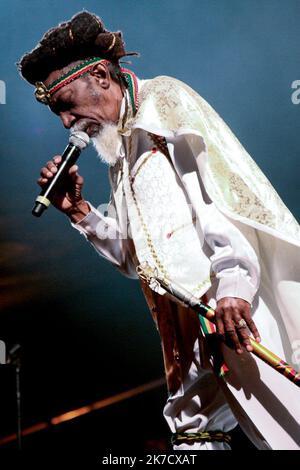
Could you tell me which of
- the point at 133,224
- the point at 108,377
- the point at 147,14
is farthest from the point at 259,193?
the point at 108,377

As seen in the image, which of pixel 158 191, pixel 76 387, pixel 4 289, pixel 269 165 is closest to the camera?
pixel 158 191

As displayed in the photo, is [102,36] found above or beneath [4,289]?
above

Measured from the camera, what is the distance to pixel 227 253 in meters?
1.30

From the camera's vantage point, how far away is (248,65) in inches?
99.0

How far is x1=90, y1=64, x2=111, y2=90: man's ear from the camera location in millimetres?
1650

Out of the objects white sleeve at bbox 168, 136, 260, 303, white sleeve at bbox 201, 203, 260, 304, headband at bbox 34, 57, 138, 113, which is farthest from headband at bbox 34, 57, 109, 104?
white sleeve at bbox 201, 203, 260, 304

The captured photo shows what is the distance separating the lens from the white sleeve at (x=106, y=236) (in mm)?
1750

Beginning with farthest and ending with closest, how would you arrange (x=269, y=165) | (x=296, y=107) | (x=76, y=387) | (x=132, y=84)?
1. (x=76, y=387)
2. (x=269, y=165)
3. (x=296, y=107)
4. (x=132, y=84)

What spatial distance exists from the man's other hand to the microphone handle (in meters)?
0.50

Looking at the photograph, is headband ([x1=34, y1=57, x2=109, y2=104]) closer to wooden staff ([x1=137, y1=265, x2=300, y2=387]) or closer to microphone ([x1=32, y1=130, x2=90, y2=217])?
microphone ([x1=32, y1=130, x2=90, y2=217])

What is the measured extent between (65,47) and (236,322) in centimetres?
94
